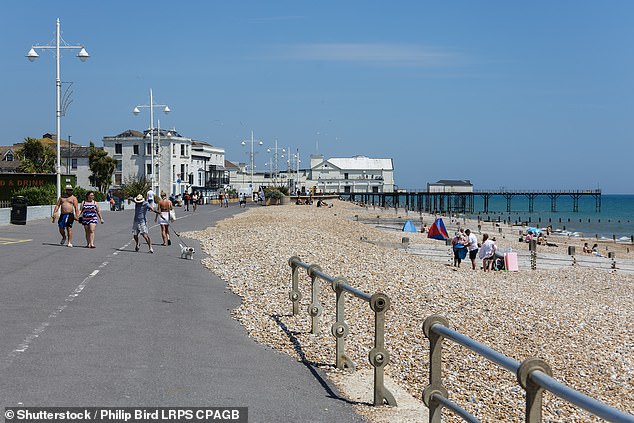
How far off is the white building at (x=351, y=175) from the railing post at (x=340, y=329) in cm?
14467

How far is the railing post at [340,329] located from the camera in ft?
28.3

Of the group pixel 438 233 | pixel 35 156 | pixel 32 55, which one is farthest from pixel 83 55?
pixel 35 156

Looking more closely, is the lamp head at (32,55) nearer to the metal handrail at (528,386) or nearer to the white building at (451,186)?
the metal handrail at (528,386)

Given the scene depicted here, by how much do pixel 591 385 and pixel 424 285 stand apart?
7.07m

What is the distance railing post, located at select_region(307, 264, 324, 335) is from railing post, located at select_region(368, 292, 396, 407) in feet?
8.25

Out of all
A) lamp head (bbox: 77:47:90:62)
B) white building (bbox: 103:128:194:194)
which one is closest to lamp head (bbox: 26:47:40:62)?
lamp head (bbox: 77:47:90:62)

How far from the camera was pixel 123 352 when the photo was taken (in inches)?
349

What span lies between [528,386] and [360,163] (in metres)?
158

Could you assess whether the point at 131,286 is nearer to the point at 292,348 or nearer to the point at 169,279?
the point at 169,279

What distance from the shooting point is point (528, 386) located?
4.36 meters

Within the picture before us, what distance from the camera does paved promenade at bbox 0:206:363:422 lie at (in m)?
7.11

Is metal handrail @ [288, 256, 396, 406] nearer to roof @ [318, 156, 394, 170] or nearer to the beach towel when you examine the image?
the beach towel

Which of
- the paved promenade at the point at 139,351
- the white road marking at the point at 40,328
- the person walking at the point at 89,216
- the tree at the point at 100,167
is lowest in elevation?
the paved promenade at the point at 139,351

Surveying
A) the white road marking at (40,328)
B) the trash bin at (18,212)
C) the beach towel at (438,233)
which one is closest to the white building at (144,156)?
the beach towel at (438,233)
